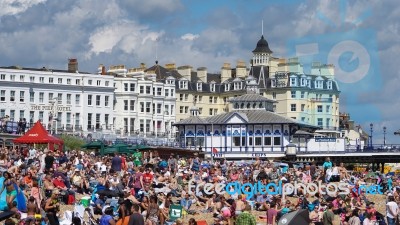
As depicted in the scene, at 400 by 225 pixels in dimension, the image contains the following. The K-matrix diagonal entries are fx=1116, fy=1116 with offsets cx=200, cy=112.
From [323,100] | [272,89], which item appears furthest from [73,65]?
[323,100]

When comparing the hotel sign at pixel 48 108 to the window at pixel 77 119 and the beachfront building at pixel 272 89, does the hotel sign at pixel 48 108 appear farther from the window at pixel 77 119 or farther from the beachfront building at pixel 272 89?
the beachfront building at pixel 272 89

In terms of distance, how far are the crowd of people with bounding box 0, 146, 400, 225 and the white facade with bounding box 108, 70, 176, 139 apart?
206 feet

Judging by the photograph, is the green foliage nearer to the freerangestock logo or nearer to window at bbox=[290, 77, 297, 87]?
window at bbox=[290, 77, 297, 87]

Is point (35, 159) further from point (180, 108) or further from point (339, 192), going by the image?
Result: point (180, 108)

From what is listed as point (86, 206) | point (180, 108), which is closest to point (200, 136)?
point (180, 108)

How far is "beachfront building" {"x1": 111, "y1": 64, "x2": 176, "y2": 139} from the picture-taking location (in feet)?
349

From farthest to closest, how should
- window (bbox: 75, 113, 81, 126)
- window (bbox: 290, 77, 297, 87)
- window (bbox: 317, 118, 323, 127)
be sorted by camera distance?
window (bbox: 317, 118, 323, 127), window (bbox: 290, 77, 297, 87), window (bbox: 75, 113, 81, 126)

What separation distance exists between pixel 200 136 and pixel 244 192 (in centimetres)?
5799

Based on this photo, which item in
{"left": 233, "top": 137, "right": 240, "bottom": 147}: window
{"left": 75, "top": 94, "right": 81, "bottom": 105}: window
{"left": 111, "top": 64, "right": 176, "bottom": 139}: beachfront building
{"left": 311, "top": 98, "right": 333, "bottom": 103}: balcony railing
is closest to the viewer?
{"left": 233, "top": 137, "right": 240, "bottom": 147}: window

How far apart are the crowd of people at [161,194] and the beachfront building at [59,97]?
54140 millimetres

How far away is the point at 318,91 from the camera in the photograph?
119 meters

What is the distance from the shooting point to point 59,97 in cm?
9988

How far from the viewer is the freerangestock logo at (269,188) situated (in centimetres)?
3616

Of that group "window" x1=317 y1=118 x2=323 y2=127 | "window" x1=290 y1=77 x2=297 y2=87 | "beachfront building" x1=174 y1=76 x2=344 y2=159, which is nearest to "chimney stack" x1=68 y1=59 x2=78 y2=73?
"beachfront building" x1=174 y1=76 x2=344 y2=159
